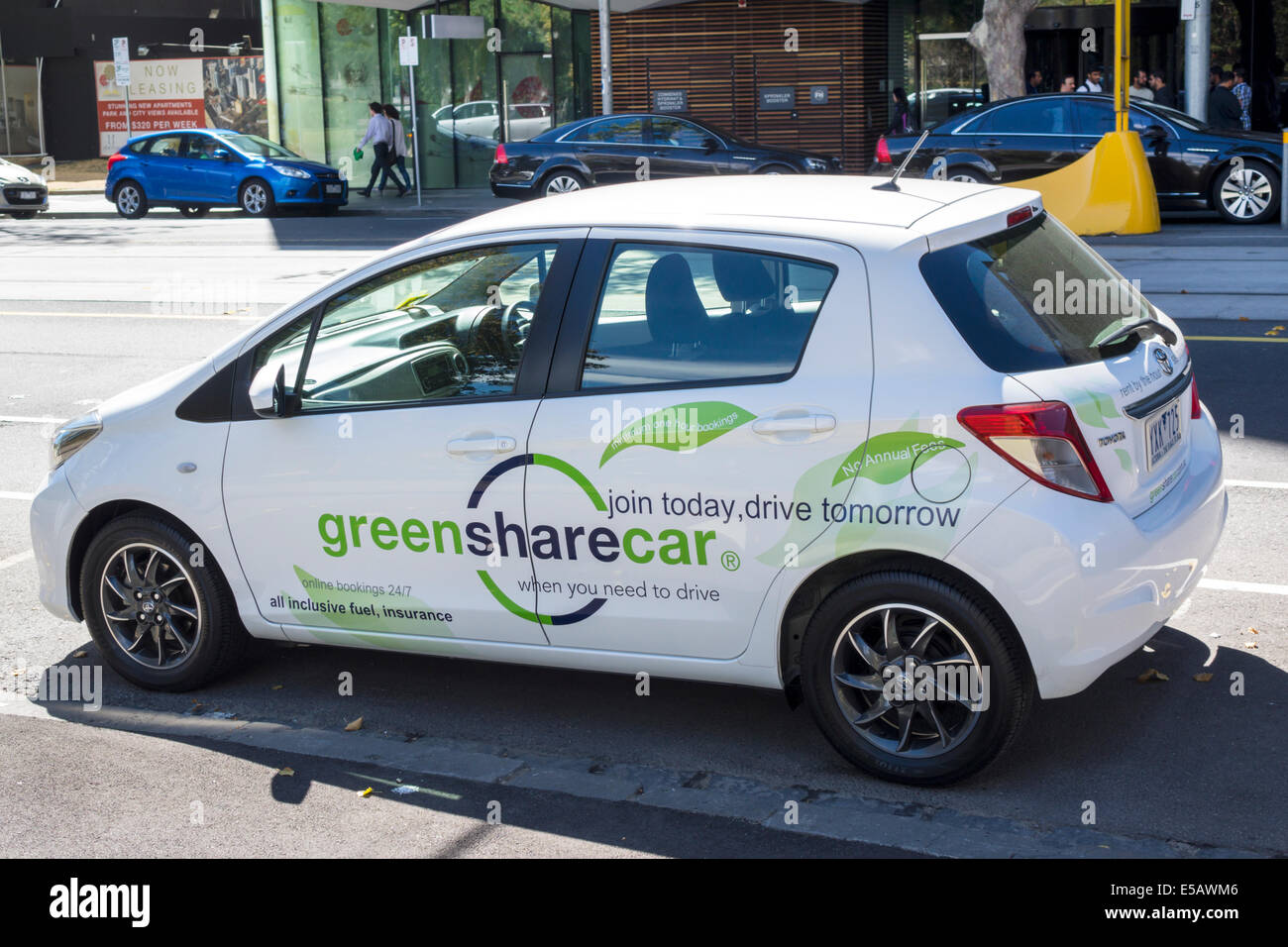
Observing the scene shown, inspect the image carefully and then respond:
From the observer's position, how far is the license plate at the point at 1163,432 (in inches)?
172

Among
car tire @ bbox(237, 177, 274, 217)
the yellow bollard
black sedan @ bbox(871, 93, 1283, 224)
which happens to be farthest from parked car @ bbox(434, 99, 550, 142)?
the yellow bollard

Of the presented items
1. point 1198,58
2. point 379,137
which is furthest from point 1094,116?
point 379,137

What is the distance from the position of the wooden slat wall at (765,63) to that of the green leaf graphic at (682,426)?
25198mm

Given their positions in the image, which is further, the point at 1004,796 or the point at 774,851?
the point at 1004,796

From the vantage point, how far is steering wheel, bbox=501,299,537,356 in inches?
187

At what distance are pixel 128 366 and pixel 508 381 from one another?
8.04 metres

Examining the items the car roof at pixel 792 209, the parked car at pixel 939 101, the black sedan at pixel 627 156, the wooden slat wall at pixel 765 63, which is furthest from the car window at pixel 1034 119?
the car roof at pixel 792 209

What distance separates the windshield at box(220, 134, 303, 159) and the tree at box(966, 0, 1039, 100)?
1241cm

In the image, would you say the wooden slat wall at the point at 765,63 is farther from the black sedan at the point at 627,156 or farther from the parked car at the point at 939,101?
the black sedan at the point at 627,156

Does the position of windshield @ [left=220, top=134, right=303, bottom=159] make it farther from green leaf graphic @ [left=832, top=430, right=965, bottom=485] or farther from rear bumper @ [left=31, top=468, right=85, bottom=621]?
green leaf graphic @ [left=832, top=430, right=965, bottom=485]

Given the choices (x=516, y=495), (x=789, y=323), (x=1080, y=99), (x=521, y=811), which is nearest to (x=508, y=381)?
(x=516, y=495)
